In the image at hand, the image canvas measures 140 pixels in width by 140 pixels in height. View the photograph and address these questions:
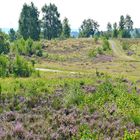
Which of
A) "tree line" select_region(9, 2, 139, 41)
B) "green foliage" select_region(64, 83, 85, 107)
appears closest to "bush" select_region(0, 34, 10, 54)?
"tree line" select_region(9, 2, 139, 41)

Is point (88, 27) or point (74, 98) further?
point (88, 27)

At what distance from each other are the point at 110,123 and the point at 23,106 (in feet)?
18.4

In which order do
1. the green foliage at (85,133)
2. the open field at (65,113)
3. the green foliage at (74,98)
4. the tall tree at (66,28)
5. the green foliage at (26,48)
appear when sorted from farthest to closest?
the tall tree at (66,28)
the green foliage at (26,48)
the green foliage at (74,98)
the open field at (65,113)
the green foliage at (85,133)

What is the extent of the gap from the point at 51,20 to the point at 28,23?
18.3 m

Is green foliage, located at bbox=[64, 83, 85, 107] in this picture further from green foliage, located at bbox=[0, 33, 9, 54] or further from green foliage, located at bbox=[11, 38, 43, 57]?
green foliage, located at bbox=[11, 38, 43, 57]

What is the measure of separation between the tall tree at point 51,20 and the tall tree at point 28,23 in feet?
45.6

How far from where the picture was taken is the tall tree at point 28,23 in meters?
119

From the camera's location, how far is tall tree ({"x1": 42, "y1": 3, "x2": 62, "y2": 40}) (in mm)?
136750

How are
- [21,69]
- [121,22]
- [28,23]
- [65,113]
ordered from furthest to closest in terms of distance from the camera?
[121,22], [28,23], [21,69], [65,113]

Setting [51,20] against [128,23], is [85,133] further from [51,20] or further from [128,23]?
[128,23]

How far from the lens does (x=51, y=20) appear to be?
13675cm

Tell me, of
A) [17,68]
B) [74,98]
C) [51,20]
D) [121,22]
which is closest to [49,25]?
[51,20]

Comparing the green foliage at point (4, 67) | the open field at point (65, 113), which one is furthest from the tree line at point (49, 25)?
the open field at point (65, 113)

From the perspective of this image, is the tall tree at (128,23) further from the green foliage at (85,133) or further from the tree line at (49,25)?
the green foliage at (85,133)
